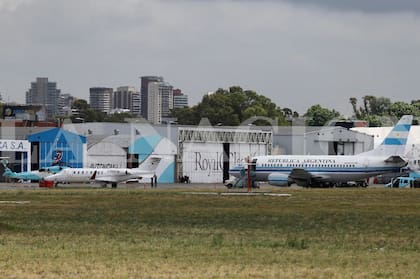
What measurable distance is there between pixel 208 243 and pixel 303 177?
76204mm

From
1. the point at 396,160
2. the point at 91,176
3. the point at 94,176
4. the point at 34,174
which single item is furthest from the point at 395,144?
the point at 34,174

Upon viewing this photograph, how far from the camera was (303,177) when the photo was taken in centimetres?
10606

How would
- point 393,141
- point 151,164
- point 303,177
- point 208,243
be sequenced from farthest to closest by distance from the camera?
point 151,164
point 393,141
point 303,177
point 208,243

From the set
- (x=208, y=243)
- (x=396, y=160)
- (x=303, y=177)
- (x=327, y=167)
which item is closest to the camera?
(x=208, y=243)

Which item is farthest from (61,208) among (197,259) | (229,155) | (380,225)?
(229,155)

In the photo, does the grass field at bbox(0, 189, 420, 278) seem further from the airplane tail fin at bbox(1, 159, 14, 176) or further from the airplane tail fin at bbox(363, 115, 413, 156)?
the airplane tail fin at bbox(1, 159, 14, 176)

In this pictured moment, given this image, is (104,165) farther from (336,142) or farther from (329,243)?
(329,243)

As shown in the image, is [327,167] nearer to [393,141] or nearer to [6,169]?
[393,141]

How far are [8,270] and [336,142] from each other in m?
124

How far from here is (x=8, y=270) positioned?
23266 mm

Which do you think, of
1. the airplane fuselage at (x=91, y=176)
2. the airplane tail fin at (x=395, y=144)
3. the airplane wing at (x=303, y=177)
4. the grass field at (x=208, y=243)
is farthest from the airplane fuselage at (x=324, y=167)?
the grass field at (x=208, y=243)

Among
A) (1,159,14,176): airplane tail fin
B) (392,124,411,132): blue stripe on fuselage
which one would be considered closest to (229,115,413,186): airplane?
(392,124,411,132): blue stripe on fuselage

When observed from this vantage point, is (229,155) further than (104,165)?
Yes

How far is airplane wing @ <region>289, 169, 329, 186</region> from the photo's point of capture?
105m
